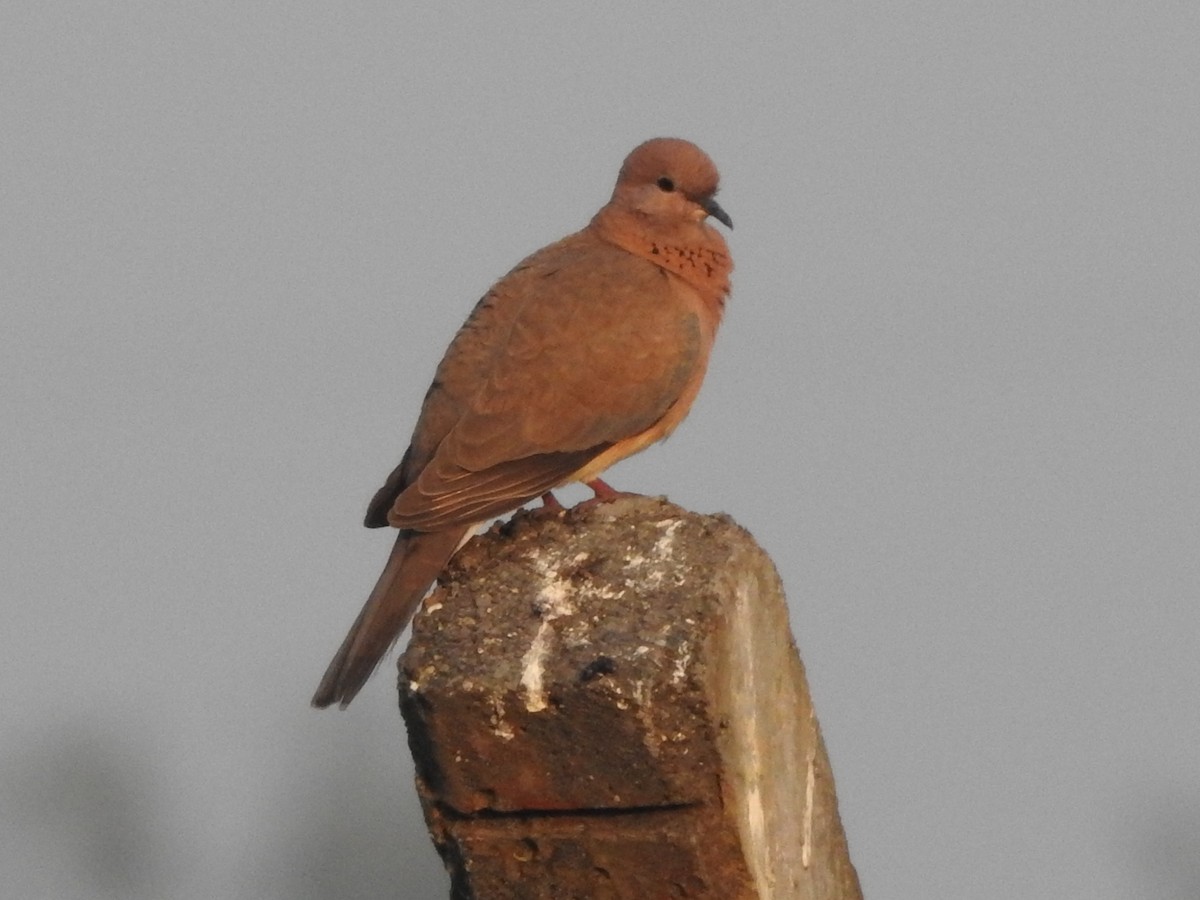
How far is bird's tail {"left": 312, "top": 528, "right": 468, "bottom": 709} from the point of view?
14.9 feet

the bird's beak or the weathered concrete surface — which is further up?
the bird's beak

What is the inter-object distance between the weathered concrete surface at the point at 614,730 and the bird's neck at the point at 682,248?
2720 mm

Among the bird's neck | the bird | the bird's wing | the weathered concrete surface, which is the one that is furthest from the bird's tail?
the bird's neck

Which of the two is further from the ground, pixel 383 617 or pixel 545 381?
pixel 545 381

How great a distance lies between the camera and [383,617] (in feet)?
15.0

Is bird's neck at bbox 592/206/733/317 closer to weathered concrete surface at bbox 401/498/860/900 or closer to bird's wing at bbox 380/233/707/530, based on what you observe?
bird's wing at bbox 380/233/707/530

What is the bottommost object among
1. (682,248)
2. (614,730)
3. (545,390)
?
(614,730)

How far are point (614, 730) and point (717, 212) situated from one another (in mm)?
3659

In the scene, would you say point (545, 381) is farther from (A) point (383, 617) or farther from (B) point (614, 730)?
(B) point (614, 730)

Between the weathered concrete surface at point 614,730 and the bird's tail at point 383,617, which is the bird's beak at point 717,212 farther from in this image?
the weathered concrete surface at point 614,730

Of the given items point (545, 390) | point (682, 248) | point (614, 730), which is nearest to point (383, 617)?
point (545, 390)

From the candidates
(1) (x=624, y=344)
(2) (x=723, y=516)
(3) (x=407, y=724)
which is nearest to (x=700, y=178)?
(1) (x=624, y=344)

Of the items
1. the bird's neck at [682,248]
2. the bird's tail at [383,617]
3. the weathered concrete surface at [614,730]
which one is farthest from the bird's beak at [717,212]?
the weathered concrete surface at [614,730]

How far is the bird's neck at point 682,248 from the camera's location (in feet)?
20.7
